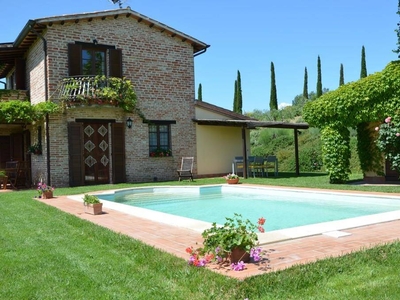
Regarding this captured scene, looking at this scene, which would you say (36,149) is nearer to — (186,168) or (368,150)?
(186,168)

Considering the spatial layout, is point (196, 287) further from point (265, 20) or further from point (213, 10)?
point (265, 20)

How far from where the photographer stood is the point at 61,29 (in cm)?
1464

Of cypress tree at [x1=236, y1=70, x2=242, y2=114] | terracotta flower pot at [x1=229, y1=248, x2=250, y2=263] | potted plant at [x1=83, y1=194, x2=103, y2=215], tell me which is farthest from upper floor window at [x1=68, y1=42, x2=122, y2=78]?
cypress tree at [x1=236, y1=70, x2=242, y2=114]

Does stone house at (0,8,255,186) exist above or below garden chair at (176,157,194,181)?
above

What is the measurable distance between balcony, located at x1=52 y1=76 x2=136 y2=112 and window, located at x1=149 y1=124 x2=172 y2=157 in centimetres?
184

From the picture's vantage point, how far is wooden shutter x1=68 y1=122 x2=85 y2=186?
14.6 metres

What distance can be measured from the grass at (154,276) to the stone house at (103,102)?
10183 millimetres

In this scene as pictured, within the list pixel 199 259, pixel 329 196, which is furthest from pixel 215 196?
pixel 199 259

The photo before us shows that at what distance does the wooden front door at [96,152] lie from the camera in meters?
15.2

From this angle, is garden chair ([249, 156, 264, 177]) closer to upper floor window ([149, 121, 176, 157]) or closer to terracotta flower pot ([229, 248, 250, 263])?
upper floor window ([149, 121, 176, 157])

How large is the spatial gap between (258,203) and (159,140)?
7569mm

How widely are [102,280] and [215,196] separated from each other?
A: 28.0 feet

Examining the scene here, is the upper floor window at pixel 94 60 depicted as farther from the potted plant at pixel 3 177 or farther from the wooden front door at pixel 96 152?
the potted plant at pixel 3 177

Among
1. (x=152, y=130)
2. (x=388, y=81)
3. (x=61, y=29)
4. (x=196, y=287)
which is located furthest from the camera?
(x=152, y=130)
